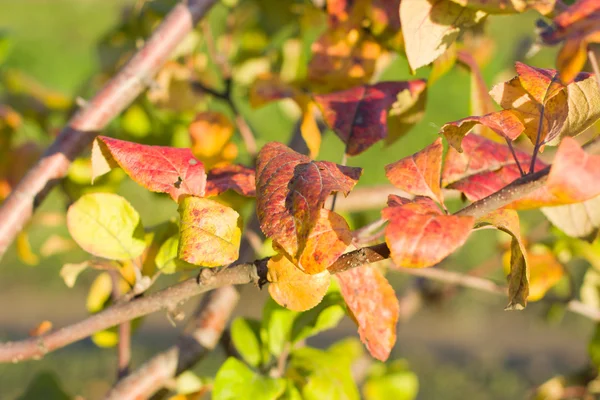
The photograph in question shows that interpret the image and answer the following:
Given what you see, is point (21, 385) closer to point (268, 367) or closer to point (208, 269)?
point (268, 367)

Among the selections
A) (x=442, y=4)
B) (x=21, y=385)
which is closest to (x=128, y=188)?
(x=21, y=385)

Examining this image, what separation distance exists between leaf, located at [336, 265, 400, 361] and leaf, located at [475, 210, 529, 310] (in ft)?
0.31

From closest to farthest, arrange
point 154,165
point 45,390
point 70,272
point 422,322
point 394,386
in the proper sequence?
1. point 154,165
2. point 70,272
3. point 45,390
4. point 394,386
5. point 422,322

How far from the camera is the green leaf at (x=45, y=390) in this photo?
0.83m

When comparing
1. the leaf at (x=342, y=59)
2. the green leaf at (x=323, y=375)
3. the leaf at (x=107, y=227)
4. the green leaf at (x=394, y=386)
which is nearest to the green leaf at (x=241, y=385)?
the green leaf at (x=323, y=375)

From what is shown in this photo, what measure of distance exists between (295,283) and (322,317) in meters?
0.19

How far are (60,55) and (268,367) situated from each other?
572 centimetres

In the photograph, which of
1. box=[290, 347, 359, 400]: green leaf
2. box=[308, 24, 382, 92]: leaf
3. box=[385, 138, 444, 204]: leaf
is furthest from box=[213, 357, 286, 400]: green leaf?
box=[308, 24, 382, 92]: leaf

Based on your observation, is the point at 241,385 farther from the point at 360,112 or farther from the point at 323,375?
the point at 360,112

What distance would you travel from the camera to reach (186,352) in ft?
2.33

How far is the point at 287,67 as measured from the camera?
1068 millimetres

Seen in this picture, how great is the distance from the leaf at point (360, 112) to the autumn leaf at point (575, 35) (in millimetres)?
221

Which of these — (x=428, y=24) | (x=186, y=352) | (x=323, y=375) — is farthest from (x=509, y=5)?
(x=186, y=352)

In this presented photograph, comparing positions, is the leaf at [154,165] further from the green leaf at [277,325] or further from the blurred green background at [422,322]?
the blurred green background at [422,322]
